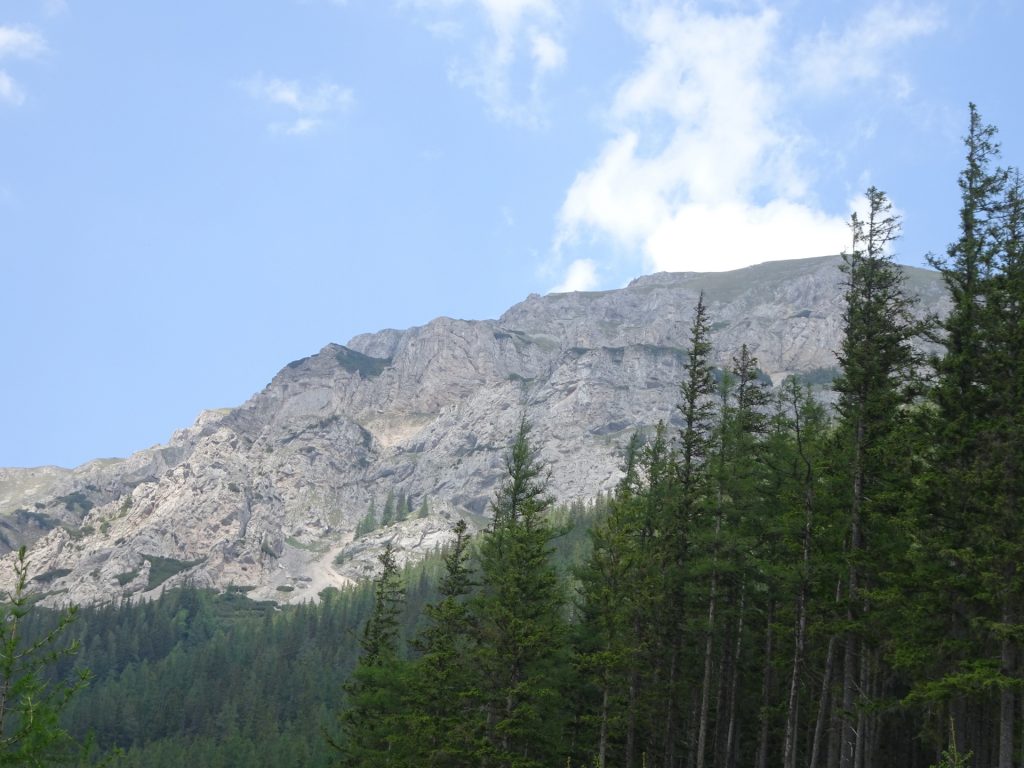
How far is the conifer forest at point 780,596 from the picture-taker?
20125mm

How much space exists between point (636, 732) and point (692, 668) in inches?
186

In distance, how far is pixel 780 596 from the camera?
31.0 m

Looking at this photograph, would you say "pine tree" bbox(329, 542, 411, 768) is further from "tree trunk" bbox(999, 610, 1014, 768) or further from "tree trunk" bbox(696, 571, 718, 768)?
"tree trunk" bbox(999, 610, 1014, 768)

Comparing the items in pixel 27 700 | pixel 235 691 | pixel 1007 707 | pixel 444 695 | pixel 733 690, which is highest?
pixel 1007 707

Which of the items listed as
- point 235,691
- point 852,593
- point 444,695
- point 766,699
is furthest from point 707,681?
point 235,691

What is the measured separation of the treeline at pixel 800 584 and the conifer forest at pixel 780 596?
0.32 feet

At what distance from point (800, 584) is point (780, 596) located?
5.94 meters

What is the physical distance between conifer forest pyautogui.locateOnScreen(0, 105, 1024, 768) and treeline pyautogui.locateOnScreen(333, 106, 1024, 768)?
0.10 m

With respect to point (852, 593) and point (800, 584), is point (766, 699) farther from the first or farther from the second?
point (852, 593)

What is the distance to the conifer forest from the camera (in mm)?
20125

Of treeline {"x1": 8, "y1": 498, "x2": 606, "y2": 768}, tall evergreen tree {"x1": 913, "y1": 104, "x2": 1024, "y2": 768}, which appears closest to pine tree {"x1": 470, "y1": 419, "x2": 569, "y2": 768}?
tall evergreen tree {"x1": 913, "y1": 104, "x2": 1024, "y2": 768}

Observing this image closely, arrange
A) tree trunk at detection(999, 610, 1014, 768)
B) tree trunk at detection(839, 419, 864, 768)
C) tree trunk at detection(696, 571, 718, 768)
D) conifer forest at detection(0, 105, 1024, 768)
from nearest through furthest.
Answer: tree trunk at detection(999, 610, 1014, 768), conifer forest at detection(0, 105, 1024, 768), tree trunk at detection(839, 419, 864, 768), tree trunk at detection(696, 571, 718, 768)

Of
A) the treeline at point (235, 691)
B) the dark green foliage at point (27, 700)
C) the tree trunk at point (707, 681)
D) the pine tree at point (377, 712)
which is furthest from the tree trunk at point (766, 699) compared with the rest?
the treeline at point (235, 691)

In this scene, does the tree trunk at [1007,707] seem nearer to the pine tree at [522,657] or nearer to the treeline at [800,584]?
the treeline at [800,584]
